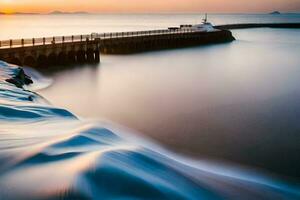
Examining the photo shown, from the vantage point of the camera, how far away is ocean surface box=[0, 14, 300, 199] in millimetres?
9773

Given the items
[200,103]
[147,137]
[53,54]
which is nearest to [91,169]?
[147,137]

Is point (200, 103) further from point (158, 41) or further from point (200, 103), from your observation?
point (158, 41)

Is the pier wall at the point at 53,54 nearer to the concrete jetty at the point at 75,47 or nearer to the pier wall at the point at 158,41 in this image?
the concrete jetty at the point at 75,47

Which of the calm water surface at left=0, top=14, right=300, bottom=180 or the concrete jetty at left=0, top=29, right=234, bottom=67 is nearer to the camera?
the calm water surface at left=0, top=14, right=300, bottom=180

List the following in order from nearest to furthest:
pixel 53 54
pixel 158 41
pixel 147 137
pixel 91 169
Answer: pixel 91 169
pixel 147 137
pixel 53 54
pixel 158 41

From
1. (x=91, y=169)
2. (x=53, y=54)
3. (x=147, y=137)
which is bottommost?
(x=147, y=137)

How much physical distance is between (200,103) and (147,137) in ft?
28.2

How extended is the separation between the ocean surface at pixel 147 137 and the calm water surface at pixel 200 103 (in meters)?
0.06

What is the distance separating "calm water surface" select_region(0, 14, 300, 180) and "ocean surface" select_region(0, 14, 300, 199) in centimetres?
6

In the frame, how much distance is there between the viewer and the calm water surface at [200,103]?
54.4 ft

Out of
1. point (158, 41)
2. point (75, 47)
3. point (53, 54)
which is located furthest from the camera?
point (158, 41)

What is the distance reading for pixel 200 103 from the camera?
83.6 ft

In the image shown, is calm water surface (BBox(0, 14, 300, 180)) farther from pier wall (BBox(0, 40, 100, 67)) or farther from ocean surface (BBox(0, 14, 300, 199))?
pier wall (BBox(0, 40, 100, 67))

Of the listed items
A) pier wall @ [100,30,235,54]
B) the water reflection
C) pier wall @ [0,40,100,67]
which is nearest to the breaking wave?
the water reflection
